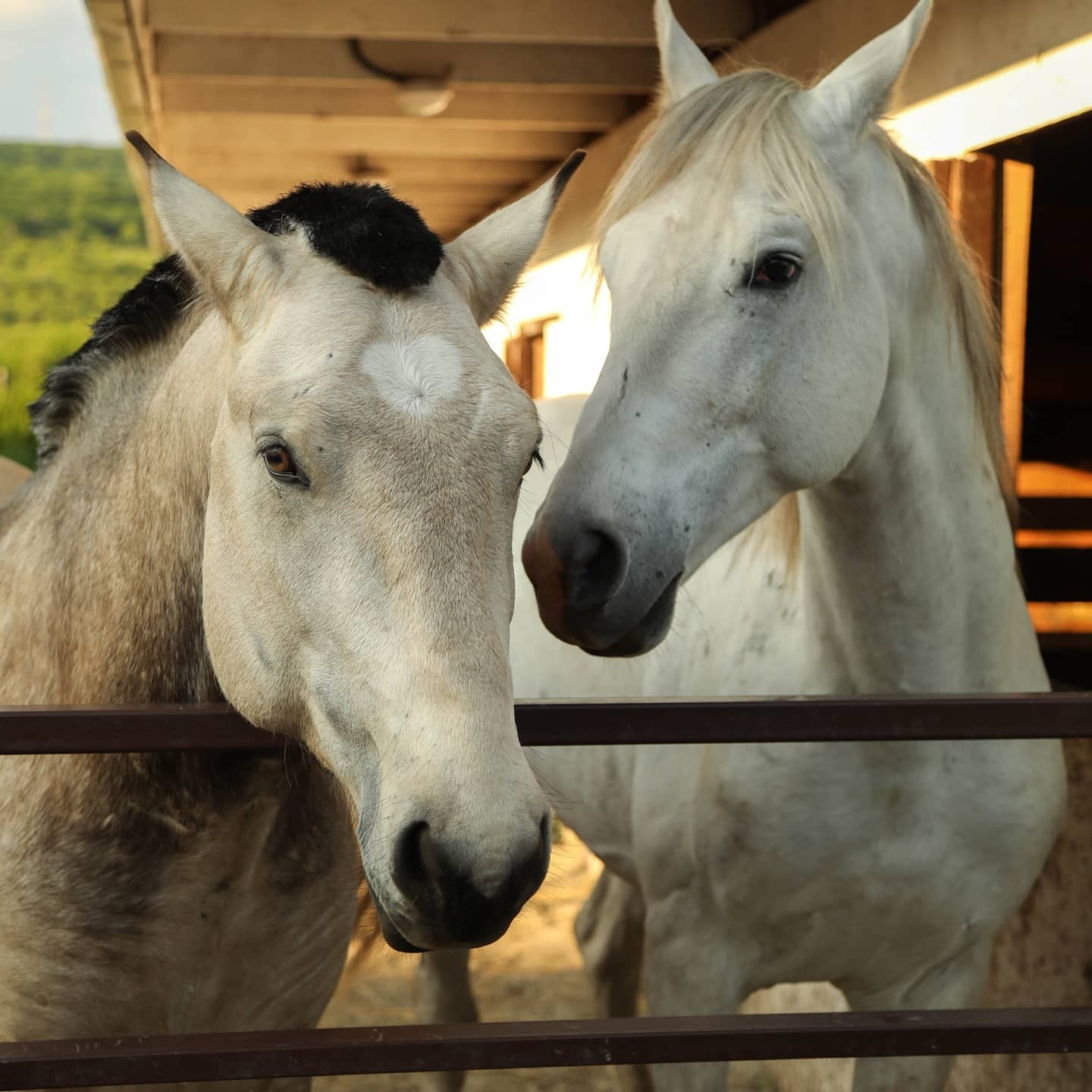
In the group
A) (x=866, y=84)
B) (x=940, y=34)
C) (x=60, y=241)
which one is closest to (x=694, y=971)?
(x=866, y=84)

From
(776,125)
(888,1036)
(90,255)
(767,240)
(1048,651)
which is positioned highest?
(776,125)

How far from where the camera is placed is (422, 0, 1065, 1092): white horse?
→ 211cm

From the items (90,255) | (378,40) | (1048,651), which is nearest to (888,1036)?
(1048,651)

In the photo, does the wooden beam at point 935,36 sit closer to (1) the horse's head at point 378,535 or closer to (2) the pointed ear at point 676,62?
(2) the pointed ear at point 676,62

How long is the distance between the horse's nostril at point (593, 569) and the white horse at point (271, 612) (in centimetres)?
41

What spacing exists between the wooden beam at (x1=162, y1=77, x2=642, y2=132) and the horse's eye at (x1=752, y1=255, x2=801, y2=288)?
12.8 ft

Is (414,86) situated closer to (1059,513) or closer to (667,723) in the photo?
(1059,513)

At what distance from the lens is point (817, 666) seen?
A: 8.02 ft

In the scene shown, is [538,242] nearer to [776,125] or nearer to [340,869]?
[776,125]

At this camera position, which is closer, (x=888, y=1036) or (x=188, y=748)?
(x=188, y=748)

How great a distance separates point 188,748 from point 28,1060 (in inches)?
17.2

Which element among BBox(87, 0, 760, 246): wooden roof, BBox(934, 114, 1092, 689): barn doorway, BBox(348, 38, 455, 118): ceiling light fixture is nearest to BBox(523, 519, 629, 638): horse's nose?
BBox(934, 114, 1092, 689): barn doorway

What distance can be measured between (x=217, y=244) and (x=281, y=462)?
35 centimetres

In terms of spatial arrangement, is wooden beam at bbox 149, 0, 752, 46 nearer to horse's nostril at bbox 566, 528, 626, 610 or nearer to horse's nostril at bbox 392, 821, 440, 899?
Result: horse's nostril at bbox 566, 528, 626, 610
